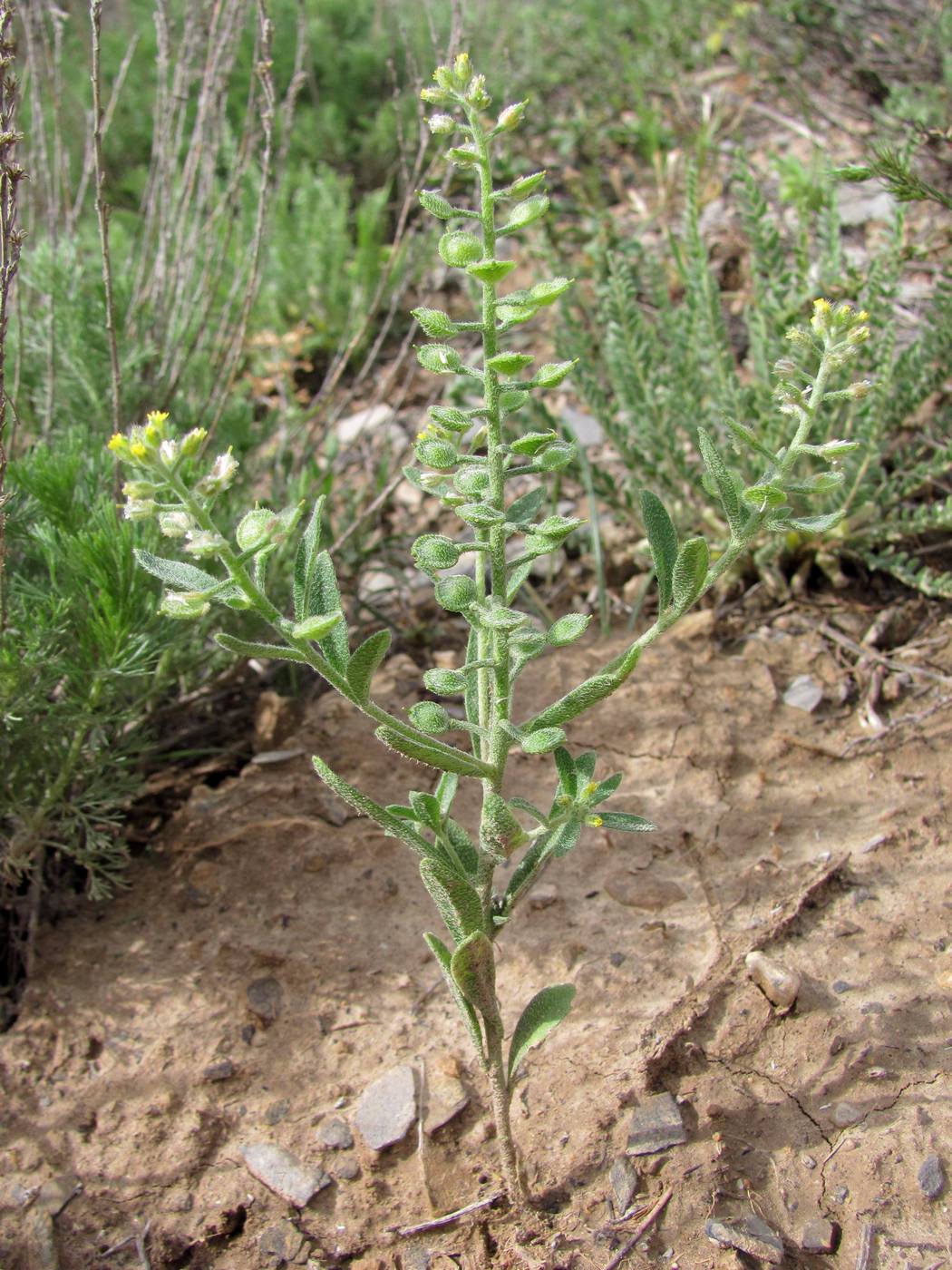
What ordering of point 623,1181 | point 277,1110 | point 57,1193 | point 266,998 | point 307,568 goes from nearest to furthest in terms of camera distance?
point 307,568 → point 623,1181 → point 57,1193 → point 277,1110 → point 266,998

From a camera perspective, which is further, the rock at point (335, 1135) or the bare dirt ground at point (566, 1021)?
the rock at point (335, 1135)

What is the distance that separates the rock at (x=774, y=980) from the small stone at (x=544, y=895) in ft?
1.33

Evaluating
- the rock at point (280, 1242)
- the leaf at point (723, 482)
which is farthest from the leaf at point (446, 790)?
the rock at point (280, 1242)

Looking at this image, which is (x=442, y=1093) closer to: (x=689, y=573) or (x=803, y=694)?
(x=689, y=573)

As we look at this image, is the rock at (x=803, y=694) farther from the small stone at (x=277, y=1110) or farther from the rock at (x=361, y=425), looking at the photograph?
the rock at (x=361, y=425)

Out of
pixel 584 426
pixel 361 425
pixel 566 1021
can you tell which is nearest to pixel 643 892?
pixel 566 1021

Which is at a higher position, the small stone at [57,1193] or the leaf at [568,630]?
the leaf at [568,630]

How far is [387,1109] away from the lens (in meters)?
1.83

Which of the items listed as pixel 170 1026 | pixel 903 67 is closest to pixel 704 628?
pixel 170 1026

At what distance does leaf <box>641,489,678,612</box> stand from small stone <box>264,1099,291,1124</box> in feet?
3.61

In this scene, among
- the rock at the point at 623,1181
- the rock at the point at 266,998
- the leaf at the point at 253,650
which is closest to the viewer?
the leaf at the point at 253,650

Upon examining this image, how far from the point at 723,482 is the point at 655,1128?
39.9 inches

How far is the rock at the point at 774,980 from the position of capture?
1832 millimetres

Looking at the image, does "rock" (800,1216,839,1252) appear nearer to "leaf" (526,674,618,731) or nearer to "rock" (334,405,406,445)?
"leaf" (526,674,618,731)
